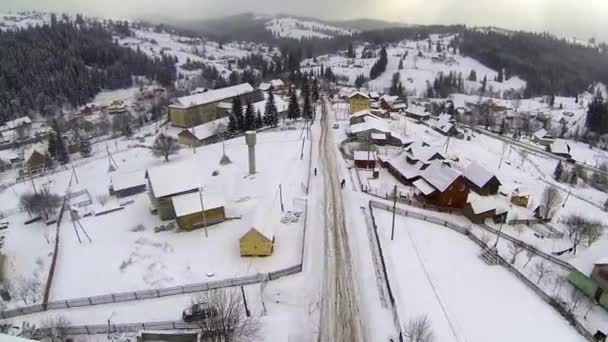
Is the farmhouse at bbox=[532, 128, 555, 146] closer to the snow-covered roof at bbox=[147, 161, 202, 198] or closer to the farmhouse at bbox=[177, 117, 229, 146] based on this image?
the farmhouse at bbox=[177, 117, 229, 146]

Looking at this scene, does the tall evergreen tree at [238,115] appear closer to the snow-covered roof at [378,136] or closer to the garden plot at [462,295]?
the snow-covered roof at [378,136]

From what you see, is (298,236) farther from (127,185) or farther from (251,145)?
(127,185)

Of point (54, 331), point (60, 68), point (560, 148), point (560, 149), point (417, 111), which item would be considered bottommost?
point (560, 149)

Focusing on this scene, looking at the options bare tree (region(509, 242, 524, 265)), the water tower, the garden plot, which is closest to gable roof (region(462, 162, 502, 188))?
bare tree (region(509, 242, 524, 265))

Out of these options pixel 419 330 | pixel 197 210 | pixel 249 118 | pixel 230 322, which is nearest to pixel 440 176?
pixel 419 330

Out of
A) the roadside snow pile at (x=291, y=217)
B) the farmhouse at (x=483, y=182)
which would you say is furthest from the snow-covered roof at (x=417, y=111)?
the roadside snow pile at (x=291, y=217)
